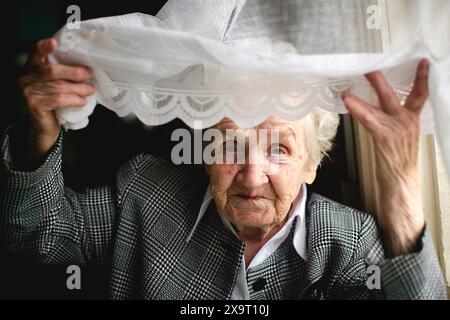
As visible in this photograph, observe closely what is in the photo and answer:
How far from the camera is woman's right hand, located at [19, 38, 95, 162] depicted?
1215mm

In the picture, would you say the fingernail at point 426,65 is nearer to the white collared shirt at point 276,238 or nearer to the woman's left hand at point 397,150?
the woman's left hand at point 397,150

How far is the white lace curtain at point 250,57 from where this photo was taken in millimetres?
1172

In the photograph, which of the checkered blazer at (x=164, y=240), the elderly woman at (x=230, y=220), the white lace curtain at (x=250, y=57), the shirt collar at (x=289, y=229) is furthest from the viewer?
the shirt collar at (x=289, y=229)

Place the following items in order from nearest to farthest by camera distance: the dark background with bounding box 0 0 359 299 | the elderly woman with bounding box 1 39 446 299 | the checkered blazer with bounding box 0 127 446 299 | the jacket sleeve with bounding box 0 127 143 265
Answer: the elderly woman with bounding box 1 39 446 299 → the jacket sleeve with bounding box 0 127 143 265 → the checkered blazer with bounding box 0 127 446 299 → the dark background with bounding box 0 0 359 299

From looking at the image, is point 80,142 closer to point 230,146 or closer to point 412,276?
point 230,146

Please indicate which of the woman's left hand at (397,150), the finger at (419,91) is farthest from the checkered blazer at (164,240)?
the finger at (419,91)

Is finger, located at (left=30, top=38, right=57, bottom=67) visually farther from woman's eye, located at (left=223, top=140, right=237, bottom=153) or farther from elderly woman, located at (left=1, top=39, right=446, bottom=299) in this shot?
woman's eye, located at (left=223, top=140, right=237, bottom=153)

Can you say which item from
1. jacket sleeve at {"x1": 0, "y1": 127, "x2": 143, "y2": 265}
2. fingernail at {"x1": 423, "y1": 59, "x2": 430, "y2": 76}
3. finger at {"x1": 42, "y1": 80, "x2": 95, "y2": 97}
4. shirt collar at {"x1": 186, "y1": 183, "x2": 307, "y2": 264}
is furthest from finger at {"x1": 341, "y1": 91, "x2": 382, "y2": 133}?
jacket sleeve at {"x1": 0, "y1": 127, "x2": 143, "y2": 265}

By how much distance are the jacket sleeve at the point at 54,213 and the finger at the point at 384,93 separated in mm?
908

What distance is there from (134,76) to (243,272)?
0.77 metres

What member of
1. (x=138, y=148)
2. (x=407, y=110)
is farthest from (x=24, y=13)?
(x=407, y=110)

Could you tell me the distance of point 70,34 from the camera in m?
1.20

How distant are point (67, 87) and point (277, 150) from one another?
25.4 inches
